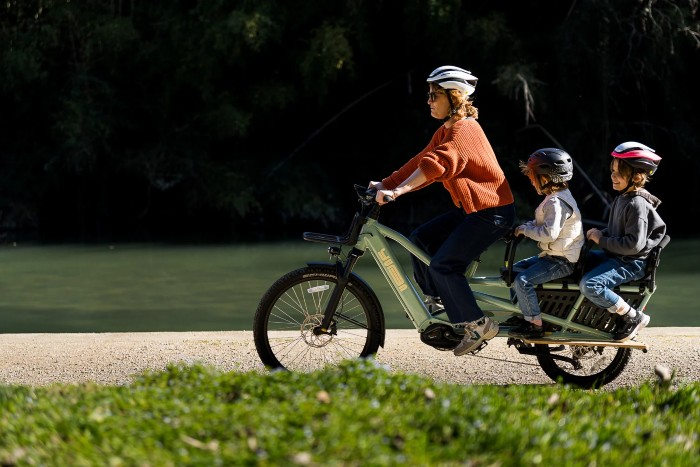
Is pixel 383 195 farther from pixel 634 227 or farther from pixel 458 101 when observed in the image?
pixel 634 227

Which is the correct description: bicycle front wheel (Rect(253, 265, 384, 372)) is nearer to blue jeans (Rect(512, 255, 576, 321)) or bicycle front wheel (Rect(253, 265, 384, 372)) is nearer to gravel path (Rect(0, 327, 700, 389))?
gravel path (Rect(0, 327, 700, 389))

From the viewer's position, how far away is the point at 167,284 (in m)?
14.3

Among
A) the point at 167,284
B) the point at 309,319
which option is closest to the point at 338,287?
the point at 309,319

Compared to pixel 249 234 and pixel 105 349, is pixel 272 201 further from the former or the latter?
pixel 105 349

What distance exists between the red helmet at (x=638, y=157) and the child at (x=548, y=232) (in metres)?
0.28

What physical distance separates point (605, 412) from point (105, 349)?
353 centimetres

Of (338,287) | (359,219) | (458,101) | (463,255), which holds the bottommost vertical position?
(338,287)

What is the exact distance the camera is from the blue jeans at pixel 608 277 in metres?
6.27

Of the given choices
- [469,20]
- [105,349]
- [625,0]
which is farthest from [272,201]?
[105,349]

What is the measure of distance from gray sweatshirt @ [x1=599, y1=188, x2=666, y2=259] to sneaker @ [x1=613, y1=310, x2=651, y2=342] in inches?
12.8

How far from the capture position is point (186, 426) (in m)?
4.10

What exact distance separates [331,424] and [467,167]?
2.55 meters

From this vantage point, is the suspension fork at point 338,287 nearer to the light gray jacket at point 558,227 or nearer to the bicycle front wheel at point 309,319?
the bicycle front wheel at point 309,319

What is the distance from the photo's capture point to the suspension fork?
6496 millimetres
